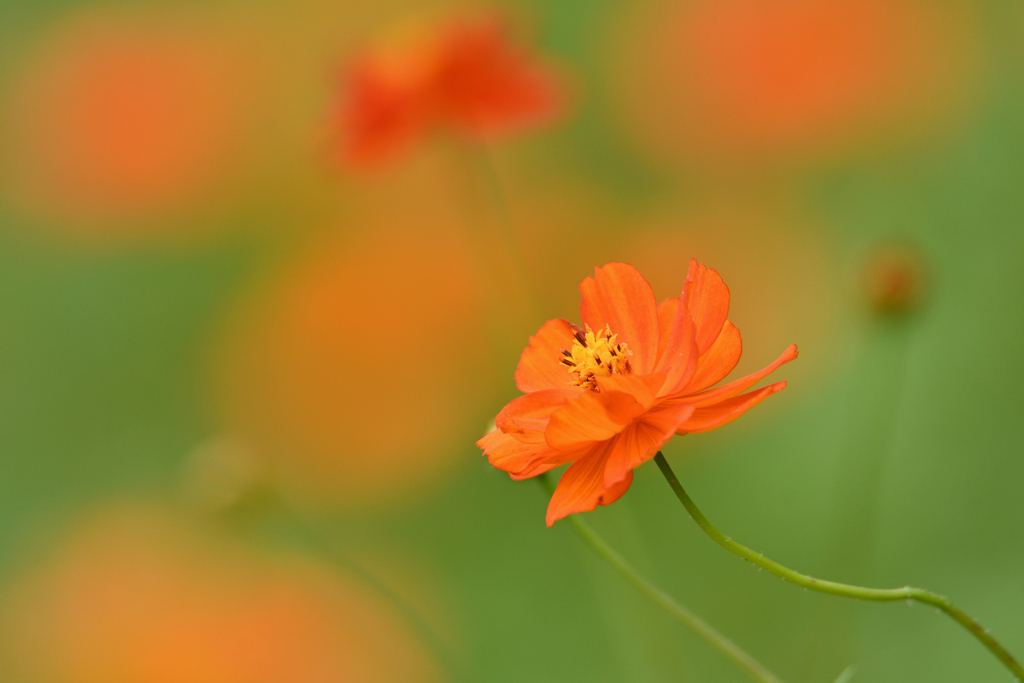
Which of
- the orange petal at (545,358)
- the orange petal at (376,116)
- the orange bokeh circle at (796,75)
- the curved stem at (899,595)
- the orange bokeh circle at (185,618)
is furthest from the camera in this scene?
the orange bokeh circle at (796,75)

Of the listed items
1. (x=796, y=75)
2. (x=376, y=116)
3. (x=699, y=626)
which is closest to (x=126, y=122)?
(x=376, y=116)

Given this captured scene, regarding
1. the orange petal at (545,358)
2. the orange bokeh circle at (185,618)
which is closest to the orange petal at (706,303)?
the orange petal at (545,358)

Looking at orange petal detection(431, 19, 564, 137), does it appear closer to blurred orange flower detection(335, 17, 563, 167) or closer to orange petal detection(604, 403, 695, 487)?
blurred orange flower detection(335, 17, 563, 167)

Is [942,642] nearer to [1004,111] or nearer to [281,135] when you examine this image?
[1004,111]

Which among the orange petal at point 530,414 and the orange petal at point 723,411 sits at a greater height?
the orange petal at point 530,414

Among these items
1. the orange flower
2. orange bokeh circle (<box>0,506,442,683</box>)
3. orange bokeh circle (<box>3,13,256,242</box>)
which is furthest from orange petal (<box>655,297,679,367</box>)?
orange bokeh circle (<box>3,13,256,242</box>)

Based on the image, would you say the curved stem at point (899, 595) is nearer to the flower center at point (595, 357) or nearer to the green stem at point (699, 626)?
the green stem at point (699, 626)
